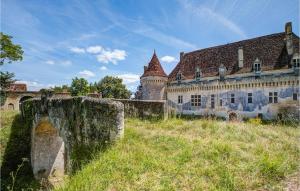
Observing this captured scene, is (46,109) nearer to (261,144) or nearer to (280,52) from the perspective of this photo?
(261,144)

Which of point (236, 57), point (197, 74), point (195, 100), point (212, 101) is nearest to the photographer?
point (236, 57)

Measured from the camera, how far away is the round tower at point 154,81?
29391 mm

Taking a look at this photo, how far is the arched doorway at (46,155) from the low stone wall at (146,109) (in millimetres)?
5556

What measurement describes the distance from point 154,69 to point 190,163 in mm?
24818

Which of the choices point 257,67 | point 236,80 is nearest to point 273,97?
point 257,67

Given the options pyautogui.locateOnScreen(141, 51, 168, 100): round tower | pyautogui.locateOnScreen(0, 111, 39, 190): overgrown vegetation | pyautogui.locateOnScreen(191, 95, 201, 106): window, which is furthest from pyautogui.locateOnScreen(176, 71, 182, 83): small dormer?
pyautogui.locateOnScreen(0, 111, 39, 190): overgrown vegetation

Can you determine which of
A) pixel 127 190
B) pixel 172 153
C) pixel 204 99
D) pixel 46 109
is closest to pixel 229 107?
pixel 204 99

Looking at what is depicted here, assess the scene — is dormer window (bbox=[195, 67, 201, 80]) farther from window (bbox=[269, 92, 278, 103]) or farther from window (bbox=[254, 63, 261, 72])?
window (bbox=[269, 92, 278, 103])

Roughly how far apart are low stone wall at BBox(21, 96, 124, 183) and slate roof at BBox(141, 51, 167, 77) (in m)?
16.9

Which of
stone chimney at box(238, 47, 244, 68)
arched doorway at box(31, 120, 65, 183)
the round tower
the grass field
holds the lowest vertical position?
arched doorway at box(31, 120, 65, 183)

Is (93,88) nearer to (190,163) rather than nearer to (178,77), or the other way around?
(178,77)

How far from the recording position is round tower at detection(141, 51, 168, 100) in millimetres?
29391

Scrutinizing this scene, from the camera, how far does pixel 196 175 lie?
4918mm

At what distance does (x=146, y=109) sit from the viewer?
10.8 meters
